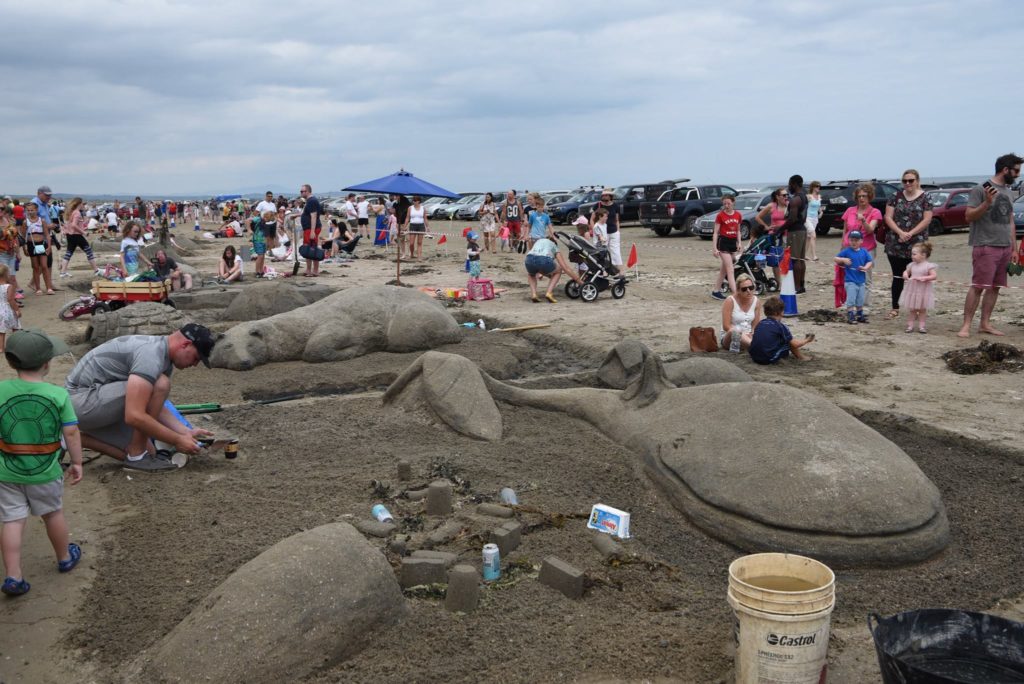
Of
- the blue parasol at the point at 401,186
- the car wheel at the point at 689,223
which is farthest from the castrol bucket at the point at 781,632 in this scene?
the car wheel at the point at 689,223

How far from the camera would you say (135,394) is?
18.8 feet

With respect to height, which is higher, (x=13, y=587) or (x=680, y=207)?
(x=680, y=207)

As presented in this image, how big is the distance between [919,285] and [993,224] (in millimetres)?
1066

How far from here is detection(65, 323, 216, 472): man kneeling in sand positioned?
5.77m

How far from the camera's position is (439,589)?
4.30 meters

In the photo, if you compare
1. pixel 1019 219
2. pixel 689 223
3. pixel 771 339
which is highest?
pixel 1019 219

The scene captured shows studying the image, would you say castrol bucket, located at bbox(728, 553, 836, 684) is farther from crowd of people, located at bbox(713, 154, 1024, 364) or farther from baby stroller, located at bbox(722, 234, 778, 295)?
baby stroller, located at bbox(722, 234, 778, 295)

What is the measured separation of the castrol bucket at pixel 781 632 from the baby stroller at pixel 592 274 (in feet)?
35.4

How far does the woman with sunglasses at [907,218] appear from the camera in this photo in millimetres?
10672

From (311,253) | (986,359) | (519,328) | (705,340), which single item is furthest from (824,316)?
(311,253)

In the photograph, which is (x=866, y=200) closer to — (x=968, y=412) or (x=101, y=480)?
(x=968, y=412)

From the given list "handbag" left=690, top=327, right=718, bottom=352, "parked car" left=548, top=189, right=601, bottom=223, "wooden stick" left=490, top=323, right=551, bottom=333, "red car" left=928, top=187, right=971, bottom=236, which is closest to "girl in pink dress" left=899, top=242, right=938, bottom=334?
"handbag" left=690, top=327, right=718, bottom=352

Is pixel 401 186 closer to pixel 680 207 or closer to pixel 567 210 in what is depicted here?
pixel 680 207

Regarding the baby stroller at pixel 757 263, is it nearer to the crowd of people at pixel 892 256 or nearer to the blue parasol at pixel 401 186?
the crowd of people at pixel 892 256
